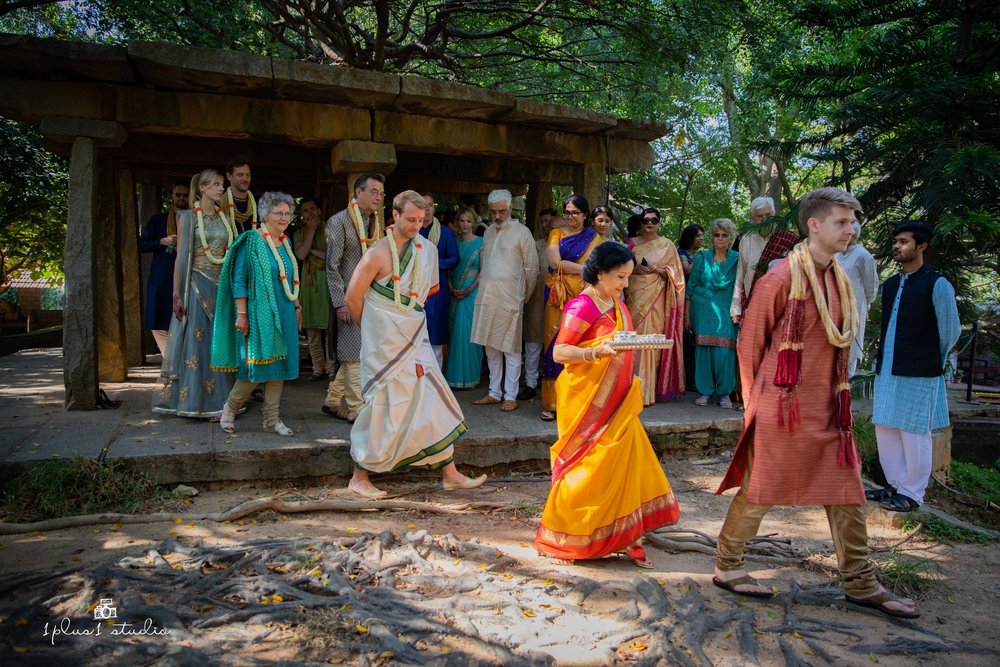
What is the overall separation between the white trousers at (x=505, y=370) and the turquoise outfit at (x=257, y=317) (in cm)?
196

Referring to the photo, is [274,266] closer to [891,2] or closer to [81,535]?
[81,535]

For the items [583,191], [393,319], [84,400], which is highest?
[583,191]

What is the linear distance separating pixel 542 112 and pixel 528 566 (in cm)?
408

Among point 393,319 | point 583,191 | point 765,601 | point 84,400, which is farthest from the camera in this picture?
point 583,191

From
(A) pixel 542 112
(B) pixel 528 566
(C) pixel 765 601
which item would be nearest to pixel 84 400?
(B) pixel 528 566

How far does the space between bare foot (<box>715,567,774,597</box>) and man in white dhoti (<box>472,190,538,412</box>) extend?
3.04m

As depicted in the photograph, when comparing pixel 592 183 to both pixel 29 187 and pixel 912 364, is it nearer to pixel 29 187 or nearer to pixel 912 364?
pixel 912 364

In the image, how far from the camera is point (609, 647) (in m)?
2.80

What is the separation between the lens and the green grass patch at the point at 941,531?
14.6 ft

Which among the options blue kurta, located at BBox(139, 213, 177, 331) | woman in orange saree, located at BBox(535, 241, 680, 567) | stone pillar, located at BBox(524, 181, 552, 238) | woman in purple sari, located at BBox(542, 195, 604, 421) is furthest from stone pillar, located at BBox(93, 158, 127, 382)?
woman in orange saree, located at BBox(535, 241, 680, 567)

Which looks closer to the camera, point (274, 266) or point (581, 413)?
point (581, 413)

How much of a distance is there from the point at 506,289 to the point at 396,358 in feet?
6.82

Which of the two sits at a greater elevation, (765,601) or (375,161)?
(375,161)

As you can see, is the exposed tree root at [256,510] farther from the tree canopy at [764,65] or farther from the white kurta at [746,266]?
the tree canopy at [764,65]
